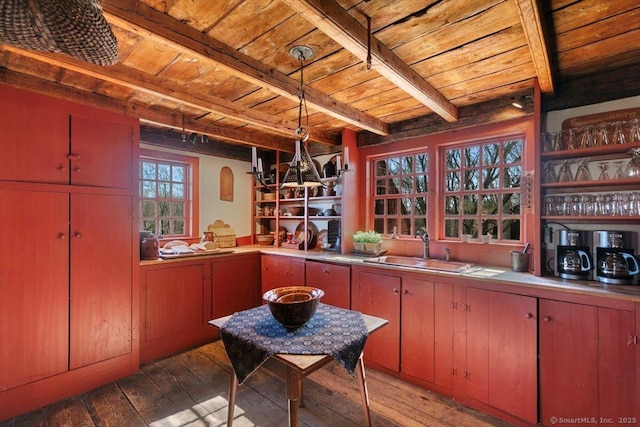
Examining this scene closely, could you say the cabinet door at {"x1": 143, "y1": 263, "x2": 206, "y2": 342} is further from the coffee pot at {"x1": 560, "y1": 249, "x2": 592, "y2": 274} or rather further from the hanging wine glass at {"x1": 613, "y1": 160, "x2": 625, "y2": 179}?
the hanging wine glass at {"x1": 613, "y1": 160, "x2": 625, "y2": 179}

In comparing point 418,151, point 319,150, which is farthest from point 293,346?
point 319,150

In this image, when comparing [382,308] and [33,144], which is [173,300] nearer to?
[33,144]

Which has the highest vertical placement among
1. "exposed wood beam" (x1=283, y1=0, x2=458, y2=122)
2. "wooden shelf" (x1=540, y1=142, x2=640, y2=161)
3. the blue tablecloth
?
"exposed wood beam" (x1=283, y1=0, x2=458, y2=122)

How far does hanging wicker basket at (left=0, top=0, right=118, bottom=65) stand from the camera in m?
0.78

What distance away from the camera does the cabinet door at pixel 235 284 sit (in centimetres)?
334

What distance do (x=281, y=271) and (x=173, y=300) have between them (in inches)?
44.8

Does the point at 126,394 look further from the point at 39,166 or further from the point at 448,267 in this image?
the point at 448,267

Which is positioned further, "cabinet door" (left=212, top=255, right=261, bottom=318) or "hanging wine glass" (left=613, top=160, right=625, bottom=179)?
"cabinet door" (left=212, top=255, right=261, bottom=318)

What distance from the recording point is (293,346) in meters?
1.37

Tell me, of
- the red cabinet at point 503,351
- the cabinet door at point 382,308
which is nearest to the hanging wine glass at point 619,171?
the red cabinet at point 503,351

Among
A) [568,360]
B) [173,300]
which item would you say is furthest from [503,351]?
[173,300]

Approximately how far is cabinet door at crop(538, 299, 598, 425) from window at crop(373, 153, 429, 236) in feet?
4.82

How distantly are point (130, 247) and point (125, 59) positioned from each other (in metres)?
1.52

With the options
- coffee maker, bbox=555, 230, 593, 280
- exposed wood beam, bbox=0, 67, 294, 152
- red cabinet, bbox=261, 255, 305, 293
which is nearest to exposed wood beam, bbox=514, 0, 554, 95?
coffee maker, bbox=555, 230, 593, 280
